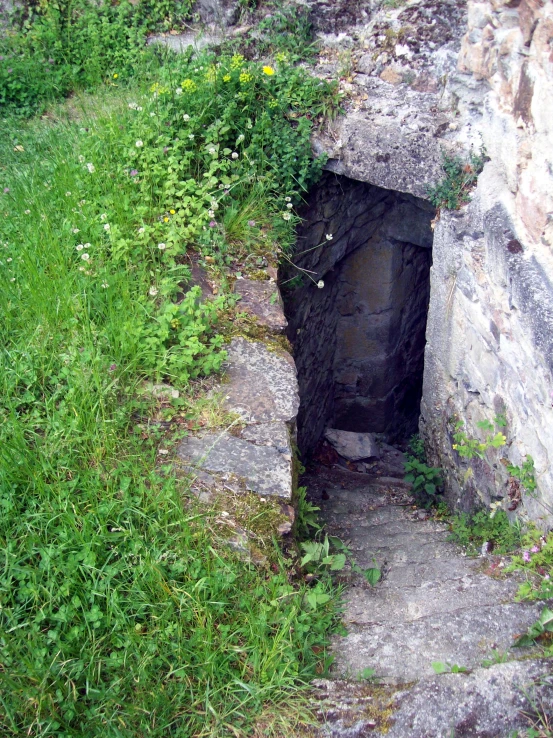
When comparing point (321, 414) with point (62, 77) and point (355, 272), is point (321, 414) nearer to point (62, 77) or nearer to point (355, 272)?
point (355, 272)

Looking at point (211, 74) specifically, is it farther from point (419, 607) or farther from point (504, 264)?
point (419, 607)

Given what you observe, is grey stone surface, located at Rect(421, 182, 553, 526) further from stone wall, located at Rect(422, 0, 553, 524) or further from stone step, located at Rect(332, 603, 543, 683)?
stone step, located at Rect(332, 603, 543, 683)

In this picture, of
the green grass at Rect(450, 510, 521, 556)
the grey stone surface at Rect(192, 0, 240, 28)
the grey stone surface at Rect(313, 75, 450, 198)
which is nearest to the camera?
the green grass at Rect(450, 510, 521, 556)

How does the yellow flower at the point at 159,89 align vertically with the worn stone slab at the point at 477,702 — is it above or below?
above

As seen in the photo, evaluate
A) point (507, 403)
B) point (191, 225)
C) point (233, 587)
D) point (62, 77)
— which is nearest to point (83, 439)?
point (233, 587)

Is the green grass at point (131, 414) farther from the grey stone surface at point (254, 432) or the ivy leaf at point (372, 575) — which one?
the ivy leaf at point (372, 575)

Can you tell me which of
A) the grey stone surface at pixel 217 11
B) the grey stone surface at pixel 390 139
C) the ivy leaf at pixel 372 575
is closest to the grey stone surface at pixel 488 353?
the grey stone surface at pixel 390 139

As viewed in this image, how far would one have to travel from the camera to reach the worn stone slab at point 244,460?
2.39 m

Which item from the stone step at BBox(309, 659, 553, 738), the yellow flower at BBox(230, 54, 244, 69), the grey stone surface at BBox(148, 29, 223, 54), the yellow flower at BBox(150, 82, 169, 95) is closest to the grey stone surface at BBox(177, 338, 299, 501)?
the stone step at BBox(309, 659, 553, 738)

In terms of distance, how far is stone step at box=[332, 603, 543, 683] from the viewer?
202cm

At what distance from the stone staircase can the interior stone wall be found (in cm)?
Result: 193

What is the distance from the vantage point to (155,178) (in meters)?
3.25

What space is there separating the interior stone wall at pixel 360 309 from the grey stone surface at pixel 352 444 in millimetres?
161

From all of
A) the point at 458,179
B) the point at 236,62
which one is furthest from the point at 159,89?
the point at 458,179
